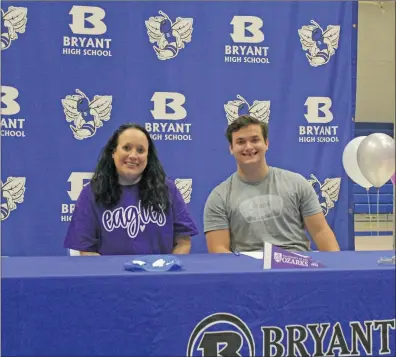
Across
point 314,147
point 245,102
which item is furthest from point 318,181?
point 245,102

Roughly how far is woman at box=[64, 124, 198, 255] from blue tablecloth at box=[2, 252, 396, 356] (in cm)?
67

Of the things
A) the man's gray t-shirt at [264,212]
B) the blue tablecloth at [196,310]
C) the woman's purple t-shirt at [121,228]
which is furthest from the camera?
the man's gray t-shirt at [264,212]

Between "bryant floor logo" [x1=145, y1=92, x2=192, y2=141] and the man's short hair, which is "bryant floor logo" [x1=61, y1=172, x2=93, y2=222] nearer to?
"bryant floor logo" [x1=145, y1=92, x2=192, y2=141]

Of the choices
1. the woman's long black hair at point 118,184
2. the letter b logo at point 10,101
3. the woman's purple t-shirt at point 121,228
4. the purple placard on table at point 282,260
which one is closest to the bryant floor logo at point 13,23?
the letter b logo at point 10,101

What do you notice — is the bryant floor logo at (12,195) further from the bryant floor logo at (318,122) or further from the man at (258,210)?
the bryant floor logo at (318,122)

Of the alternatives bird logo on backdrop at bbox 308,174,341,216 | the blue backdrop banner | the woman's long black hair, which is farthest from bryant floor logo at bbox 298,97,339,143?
the woman's long black hair

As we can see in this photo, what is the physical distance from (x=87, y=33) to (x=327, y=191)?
1.86 metres

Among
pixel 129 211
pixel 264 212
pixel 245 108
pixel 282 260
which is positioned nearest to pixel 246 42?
pixel 245 108

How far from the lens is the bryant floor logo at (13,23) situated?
338cm

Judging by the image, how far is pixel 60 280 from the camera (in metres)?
1.26

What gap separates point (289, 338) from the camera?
1.35m

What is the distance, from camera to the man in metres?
2.31

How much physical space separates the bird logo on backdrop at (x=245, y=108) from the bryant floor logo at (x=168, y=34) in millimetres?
489

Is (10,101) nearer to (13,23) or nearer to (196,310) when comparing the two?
(13,23)
